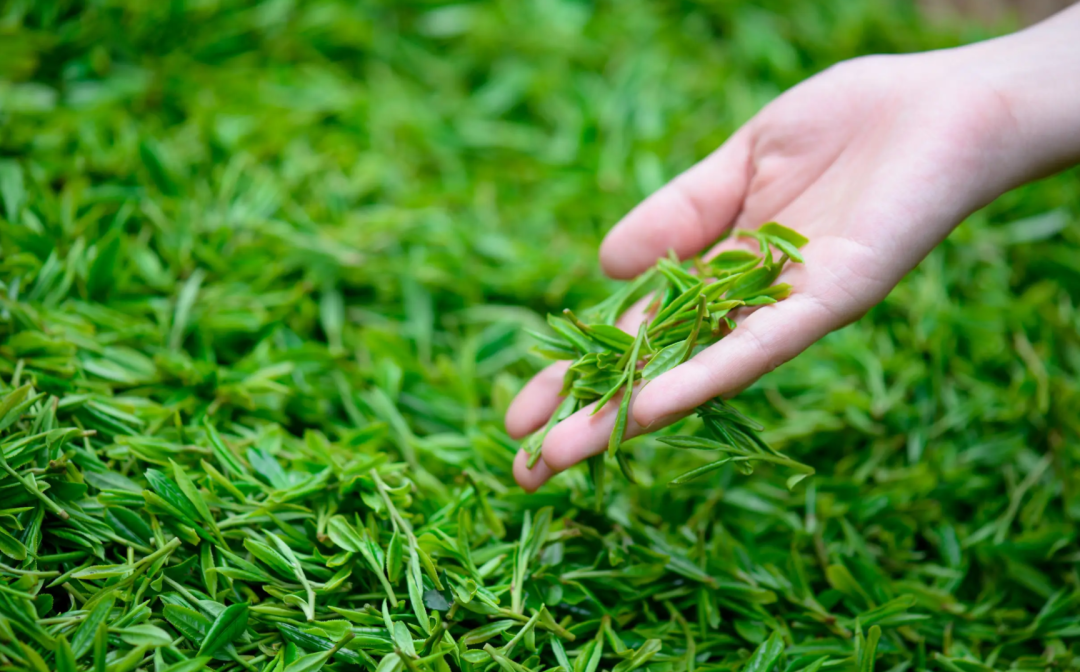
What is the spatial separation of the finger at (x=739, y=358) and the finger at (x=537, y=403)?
0.18m

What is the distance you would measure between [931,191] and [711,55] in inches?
45.9

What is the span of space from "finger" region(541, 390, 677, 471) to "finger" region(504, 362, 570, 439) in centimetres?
12

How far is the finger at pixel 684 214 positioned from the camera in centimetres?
114

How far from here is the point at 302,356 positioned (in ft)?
4.10

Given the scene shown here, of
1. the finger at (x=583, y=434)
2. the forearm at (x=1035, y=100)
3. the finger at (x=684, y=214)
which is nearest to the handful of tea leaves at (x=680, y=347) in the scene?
the finger at (x=583, y=434)

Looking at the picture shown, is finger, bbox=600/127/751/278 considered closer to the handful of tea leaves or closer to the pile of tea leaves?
the handful of tea leaves

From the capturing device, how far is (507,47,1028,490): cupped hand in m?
0.89

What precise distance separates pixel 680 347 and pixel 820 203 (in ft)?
1.20

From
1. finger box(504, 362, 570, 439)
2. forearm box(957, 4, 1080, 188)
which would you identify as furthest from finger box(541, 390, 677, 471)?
forearm box(957, 4, 1080, 188)

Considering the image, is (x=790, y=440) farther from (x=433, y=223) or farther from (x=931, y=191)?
(x=433, y=223)

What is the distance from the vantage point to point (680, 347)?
2.97 ft

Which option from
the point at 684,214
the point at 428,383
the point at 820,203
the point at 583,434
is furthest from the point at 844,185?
the point at 428,383

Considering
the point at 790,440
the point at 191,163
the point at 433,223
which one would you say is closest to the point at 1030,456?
the point at 790,440

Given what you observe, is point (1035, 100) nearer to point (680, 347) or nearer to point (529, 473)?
point (680, 347)
